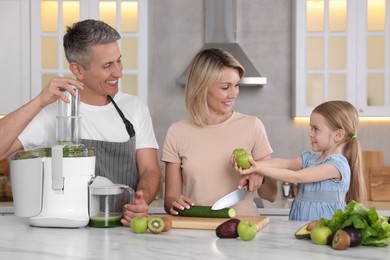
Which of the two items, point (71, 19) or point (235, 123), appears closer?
point (235, 123)

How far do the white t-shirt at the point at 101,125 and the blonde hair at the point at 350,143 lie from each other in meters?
0.71

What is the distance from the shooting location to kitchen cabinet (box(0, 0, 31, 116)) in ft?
15.3

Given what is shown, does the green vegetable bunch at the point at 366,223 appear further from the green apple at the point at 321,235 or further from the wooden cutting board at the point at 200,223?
the wooden cutting board at the point at 200,223

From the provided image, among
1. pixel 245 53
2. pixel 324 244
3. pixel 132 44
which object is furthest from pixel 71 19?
pixel 324 244

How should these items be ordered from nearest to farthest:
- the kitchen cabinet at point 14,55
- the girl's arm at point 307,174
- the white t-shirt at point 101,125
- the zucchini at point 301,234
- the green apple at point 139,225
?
the zucchini at point 301,234 < the green apple at point 139,225 < the girl's arm at point 307,174 < the white t-shirt at point 101,125 < the kitchen cabinet at point 14,55

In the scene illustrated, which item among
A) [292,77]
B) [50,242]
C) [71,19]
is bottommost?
[50,242]

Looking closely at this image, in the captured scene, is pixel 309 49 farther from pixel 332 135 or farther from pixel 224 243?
pixel 224 243

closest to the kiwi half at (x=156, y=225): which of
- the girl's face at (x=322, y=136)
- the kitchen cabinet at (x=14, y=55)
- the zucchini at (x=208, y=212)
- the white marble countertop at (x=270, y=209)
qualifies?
the zucchini at (x=208, y=212)

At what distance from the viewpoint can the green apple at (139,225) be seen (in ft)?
7.38

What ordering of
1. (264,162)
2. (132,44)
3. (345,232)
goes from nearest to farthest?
(345,232), (264,162), (132,44)

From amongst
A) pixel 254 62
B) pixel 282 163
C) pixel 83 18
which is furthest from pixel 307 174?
pixel 83 18

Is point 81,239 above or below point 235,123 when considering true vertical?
below

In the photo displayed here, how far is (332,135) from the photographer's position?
115 inches

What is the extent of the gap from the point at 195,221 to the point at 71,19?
2684mm
